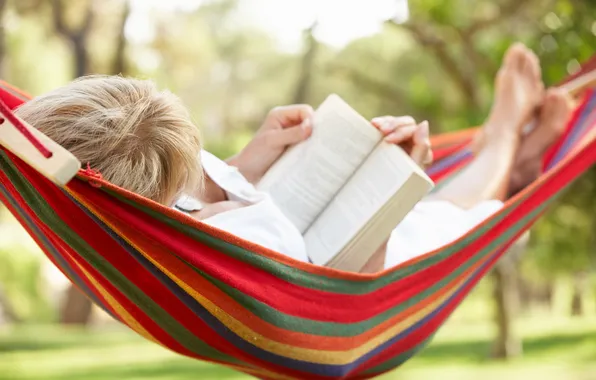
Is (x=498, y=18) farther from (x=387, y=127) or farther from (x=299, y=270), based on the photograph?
(x=299, y=270)

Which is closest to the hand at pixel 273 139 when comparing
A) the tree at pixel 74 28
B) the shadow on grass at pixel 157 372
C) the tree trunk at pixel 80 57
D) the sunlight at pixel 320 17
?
the shadow on grass at pixel 157 372

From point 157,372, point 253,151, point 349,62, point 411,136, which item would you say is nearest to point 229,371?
point 157,372

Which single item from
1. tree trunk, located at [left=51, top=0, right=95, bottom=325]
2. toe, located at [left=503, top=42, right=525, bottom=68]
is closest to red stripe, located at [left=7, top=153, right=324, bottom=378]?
toe, located at [left=503, top=42, right=525, bottom=68]

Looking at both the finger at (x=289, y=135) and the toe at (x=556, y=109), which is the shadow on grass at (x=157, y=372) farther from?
the finger at (x=289, y=135)

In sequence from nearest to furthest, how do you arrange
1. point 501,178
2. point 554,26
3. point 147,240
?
point 147,240 < point 501,178 < point 554,26

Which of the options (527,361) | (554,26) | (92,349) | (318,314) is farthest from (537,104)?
(92,349)

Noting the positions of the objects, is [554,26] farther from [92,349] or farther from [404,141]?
[92,349]

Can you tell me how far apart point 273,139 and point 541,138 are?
880 mm

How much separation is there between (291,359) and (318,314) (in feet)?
0.34

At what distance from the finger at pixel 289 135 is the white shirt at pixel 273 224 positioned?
128mm

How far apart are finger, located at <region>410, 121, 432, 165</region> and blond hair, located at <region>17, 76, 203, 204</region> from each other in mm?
458

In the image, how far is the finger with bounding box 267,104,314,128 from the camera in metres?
1.75

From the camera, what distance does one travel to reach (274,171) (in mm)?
1749

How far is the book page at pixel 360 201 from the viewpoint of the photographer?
59.7 inches
